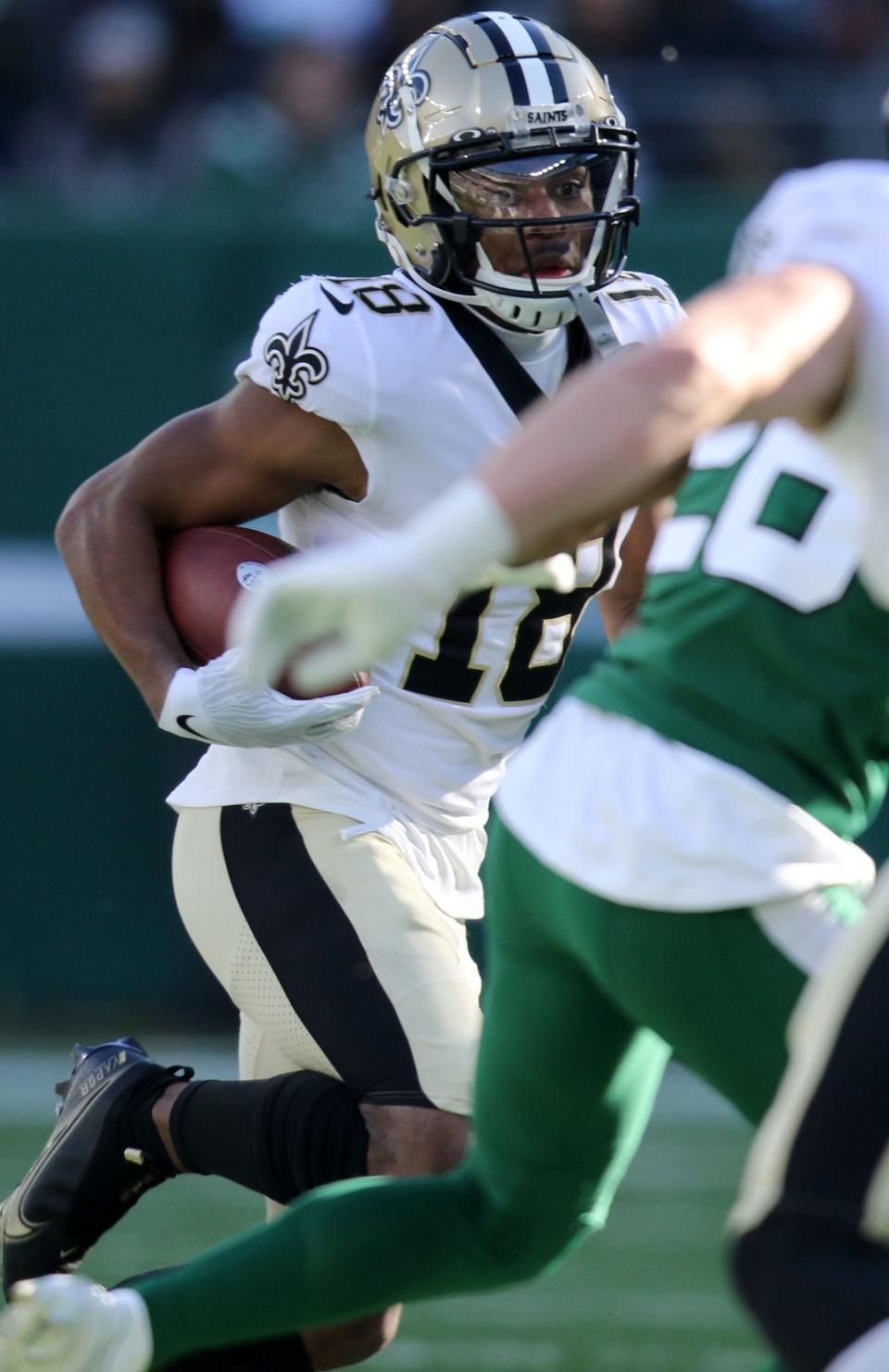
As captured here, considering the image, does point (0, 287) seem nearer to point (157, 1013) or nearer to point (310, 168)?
point (310, 168)

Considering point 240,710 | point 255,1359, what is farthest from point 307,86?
point 255,1359

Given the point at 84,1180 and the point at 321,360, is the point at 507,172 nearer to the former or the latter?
the point at 321,360

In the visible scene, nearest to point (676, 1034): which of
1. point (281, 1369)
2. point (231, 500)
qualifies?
point (281, 1369)

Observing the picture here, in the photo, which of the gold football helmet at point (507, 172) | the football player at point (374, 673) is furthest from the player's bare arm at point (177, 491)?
the gold football helmet at point (507, 172)

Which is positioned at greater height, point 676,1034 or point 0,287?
point 676,1034

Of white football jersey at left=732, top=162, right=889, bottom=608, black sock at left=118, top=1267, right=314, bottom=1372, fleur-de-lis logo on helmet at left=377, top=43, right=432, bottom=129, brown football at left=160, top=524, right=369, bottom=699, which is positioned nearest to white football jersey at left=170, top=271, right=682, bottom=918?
brown football at left=160, top=524, right=369, bottom=699

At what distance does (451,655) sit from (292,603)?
141 centimetres

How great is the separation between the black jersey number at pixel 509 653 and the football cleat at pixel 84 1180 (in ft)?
2.14

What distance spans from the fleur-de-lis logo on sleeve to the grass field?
1.41 meters

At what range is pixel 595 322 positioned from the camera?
301cm

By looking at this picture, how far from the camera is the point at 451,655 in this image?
116 inches

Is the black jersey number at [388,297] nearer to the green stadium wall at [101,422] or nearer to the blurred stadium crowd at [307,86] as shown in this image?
the green stadium wall at [101,422]

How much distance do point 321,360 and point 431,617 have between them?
0.38 metres

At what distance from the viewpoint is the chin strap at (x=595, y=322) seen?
9.82ft
